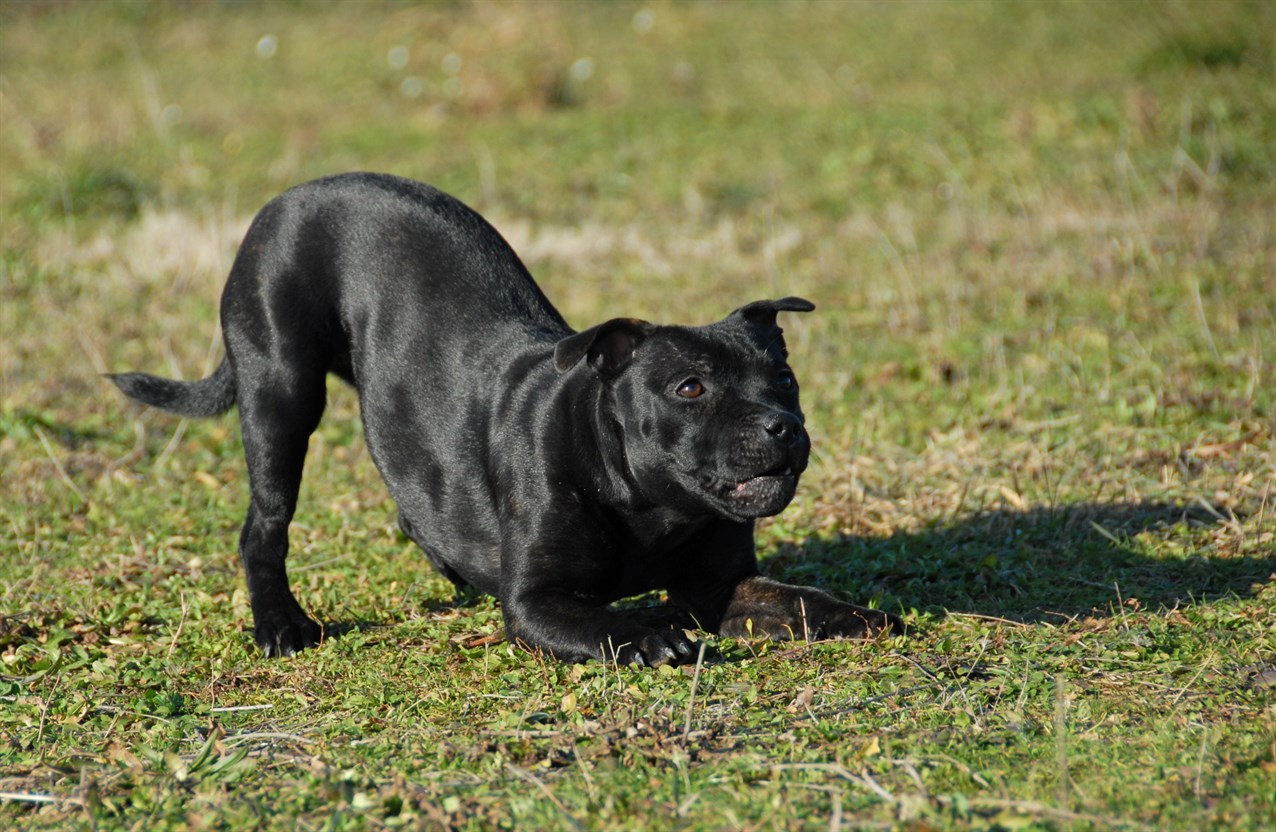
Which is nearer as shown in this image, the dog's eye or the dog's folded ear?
the dog's eye

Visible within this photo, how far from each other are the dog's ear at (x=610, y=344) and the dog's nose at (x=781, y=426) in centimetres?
58

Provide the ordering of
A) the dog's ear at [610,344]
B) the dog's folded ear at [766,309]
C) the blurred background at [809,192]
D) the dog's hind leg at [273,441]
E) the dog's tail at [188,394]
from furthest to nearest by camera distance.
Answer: the blurred background at [809,192] < the dog's tail at [188,394] < the dog's hind leg at [273,441] < the dog's folded ear at [766,309] < the dog's ear at [610,344]

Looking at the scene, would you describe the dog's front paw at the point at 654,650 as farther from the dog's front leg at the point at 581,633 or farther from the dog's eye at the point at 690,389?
the dog's eye at the point at 690,389

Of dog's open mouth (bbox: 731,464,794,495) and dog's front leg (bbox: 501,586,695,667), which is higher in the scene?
dog's open mouth (bbox: 731,464,794,495)

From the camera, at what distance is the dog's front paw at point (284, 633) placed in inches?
201

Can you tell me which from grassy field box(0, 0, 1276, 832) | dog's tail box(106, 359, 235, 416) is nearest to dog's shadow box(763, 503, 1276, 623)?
grassy field box(0, 0, 1276, 832)

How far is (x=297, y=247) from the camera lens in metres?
5.78

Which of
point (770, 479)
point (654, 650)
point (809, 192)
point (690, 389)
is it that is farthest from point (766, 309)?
point (809, 192)

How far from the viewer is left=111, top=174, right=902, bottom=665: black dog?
462 centimetres

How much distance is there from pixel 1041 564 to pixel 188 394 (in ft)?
12.0

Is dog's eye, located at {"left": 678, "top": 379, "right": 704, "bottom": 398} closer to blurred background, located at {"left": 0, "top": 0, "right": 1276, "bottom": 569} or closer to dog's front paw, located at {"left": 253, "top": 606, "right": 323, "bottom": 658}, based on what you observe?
dog's front paw, located at {"left": 253, "top": 606, "right": 323, "bottom": 658}

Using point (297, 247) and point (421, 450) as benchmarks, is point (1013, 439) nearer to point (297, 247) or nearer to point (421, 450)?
point (421, 450)

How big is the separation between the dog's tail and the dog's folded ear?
8.14ft

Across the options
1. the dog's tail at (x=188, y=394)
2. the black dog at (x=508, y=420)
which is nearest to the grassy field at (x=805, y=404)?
the black dog at (x=508, y=420)
